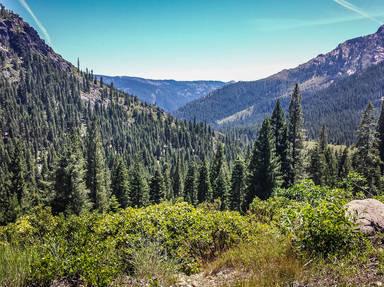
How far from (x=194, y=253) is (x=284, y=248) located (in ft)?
9.65

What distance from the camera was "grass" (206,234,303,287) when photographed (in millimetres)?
6133

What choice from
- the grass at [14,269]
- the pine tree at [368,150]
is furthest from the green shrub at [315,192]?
the pine tree at [368,150]

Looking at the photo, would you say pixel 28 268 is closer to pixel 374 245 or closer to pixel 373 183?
pixel 374 245

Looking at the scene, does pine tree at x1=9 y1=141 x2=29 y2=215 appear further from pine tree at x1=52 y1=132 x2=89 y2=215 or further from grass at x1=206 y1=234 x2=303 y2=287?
grass at x1=206 y1=234 x2=303 y2=287

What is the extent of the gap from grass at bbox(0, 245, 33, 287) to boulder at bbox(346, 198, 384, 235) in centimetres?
727

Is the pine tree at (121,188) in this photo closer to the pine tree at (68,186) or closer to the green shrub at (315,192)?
the pine tree at (68,186)

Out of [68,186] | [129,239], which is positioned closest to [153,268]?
[129,239]

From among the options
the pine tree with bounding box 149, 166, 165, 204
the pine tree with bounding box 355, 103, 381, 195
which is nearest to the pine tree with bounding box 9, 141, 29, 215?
the pine tree with bounding box 149, 166, 165, 204

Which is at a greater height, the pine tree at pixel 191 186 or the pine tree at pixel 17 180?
the pine tree at pixel 17 180

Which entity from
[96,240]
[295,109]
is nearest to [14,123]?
[295,109]

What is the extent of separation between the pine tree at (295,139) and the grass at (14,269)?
39.4 m

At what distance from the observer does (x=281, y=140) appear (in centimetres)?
4303

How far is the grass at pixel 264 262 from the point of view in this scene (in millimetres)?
6133

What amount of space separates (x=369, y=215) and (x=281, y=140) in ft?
117
